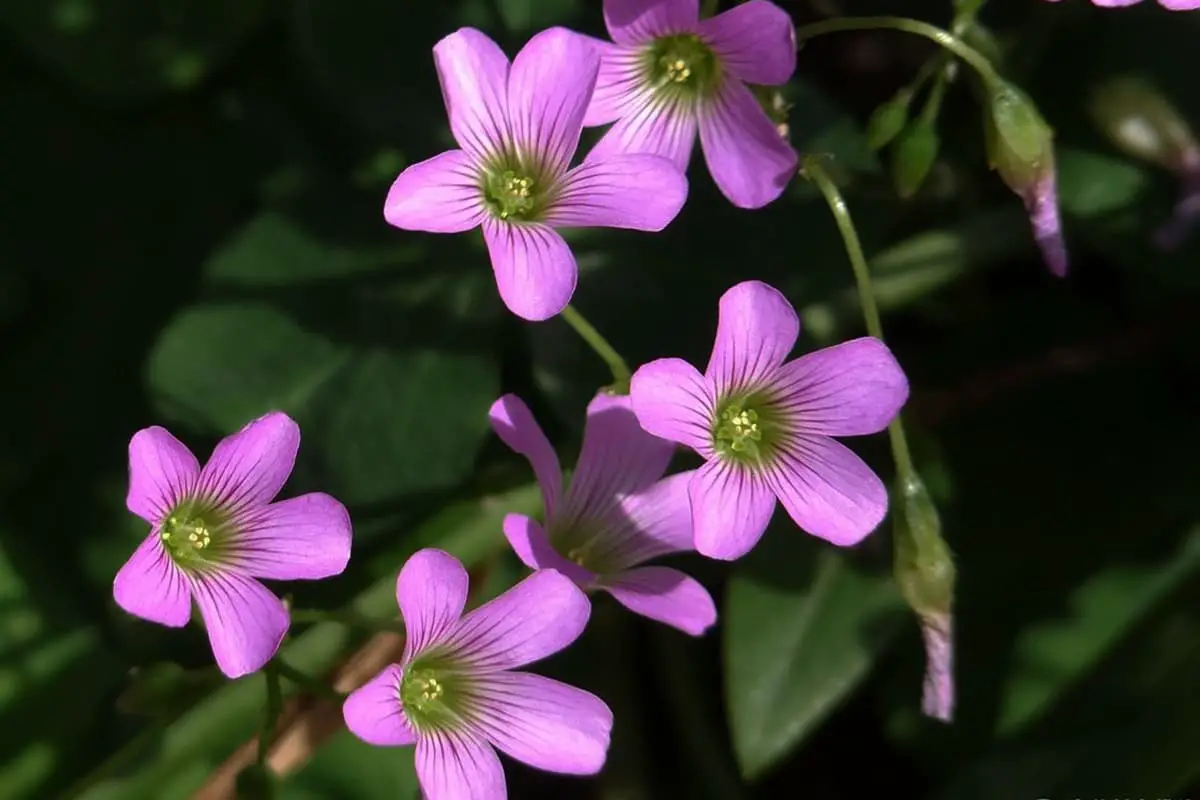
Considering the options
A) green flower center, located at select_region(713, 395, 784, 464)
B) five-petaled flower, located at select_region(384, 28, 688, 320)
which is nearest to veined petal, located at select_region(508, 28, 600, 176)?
five-petaled flower, located at select_region(384, 28, 688, 320)

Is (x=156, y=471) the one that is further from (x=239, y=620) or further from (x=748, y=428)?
(x=748, y=428)

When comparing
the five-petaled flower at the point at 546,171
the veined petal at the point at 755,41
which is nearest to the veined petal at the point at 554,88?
the five-petaled flower at the point at 546,171

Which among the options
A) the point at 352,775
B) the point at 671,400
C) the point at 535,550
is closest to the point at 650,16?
the point at 671,400

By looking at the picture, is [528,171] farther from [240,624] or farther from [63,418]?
[63,418]

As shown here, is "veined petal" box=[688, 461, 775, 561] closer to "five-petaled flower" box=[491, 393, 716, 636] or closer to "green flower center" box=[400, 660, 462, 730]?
"five-petaled flower" box=[491, 393, 716, 636]

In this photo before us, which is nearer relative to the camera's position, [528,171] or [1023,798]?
[528,171]

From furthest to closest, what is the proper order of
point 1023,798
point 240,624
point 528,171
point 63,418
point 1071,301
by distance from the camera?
1. point 1071,301
2. point 63,418
3. point 1023,798
4. point 528,171
5. point 240,624

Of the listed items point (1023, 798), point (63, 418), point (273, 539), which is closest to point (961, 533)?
point (1023, 798)
